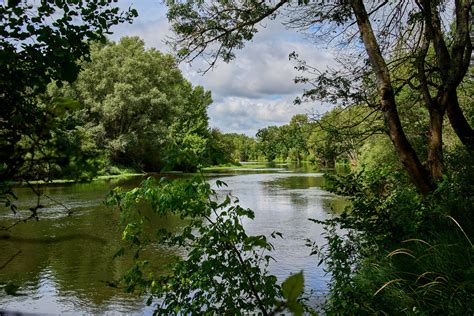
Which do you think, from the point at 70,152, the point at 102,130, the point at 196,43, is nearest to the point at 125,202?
the point at 70,152

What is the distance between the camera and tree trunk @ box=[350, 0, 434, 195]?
4.85m

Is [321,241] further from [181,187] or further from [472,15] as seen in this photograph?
[181,187]

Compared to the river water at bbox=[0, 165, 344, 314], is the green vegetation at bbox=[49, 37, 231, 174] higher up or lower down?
higher up

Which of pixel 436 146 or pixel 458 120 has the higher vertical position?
pixel 458 120

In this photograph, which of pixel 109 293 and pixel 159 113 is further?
pixel 159 113

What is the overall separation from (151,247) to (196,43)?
6498mm

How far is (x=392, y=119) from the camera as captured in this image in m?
4.88

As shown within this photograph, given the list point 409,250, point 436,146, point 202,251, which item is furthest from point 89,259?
point 409,250

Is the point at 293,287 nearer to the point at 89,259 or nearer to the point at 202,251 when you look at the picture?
the point at 202,251

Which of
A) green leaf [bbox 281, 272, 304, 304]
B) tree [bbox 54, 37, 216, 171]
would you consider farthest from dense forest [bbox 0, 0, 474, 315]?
tree [bbox 54, 37, 216, 171]

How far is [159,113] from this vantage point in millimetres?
38750

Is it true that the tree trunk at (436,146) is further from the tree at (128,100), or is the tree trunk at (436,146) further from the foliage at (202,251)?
the tree at (128,100)

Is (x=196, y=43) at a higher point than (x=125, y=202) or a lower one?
higher

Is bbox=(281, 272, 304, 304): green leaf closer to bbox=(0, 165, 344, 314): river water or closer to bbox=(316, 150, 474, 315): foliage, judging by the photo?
bbox=(0, 165, 344, 314): river water
